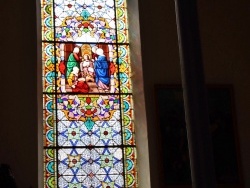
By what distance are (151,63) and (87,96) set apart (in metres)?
1.21

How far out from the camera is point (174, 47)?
407 inches

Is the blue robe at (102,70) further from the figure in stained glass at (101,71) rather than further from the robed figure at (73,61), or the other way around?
the robed figure at (73,61)

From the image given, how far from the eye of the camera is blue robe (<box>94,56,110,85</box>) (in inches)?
416

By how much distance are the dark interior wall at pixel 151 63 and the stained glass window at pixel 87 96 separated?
0.62 metres

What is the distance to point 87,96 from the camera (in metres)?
10.4

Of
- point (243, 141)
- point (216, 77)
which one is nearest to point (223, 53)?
point (216, 77)
